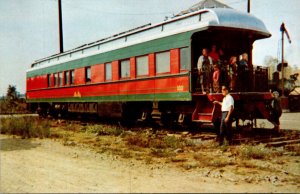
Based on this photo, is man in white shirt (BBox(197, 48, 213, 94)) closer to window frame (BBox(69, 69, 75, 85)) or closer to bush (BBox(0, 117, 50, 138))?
bush (BBox(0, 117, 50, 138))

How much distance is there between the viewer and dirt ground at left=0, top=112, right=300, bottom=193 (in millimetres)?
5324

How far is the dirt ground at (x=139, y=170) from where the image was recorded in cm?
532

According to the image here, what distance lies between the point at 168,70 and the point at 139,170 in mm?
5933

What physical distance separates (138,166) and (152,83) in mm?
6075

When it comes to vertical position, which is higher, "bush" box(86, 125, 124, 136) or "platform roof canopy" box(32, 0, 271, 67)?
"platform roof canopy" box(32, 0, 271, 67)

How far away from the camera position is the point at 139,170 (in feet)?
21.5

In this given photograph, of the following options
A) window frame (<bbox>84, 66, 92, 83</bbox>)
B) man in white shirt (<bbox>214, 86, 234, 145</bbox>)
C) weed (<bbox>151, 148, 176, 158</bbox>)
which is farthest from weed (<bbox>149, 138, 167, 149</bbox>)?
window frame (<bbox>84, 66, 92, 83</bbox>)

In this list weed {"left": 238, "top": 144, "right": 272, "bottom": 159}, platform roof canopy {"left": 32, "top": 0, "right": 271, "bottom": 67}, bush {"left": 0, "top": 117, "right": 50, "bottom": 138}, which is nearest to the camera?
weed {"left": 238, "top": 144, "right": 272, "bottom": 159}

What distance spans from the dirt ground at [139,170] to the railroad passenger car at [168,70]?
226 cm

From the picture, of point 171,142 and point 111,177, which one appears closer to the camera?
point 111,177

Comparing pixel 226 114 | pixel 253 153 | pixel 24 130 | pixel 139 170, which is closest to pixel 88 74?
pixel 24 130

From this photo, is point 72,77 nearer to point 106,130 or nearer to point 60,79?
point 60,79

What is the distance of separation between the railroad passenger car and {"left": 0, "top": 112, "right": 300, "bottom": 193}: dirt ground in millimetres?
2255

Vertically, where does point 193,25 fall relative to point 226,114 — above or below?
above
